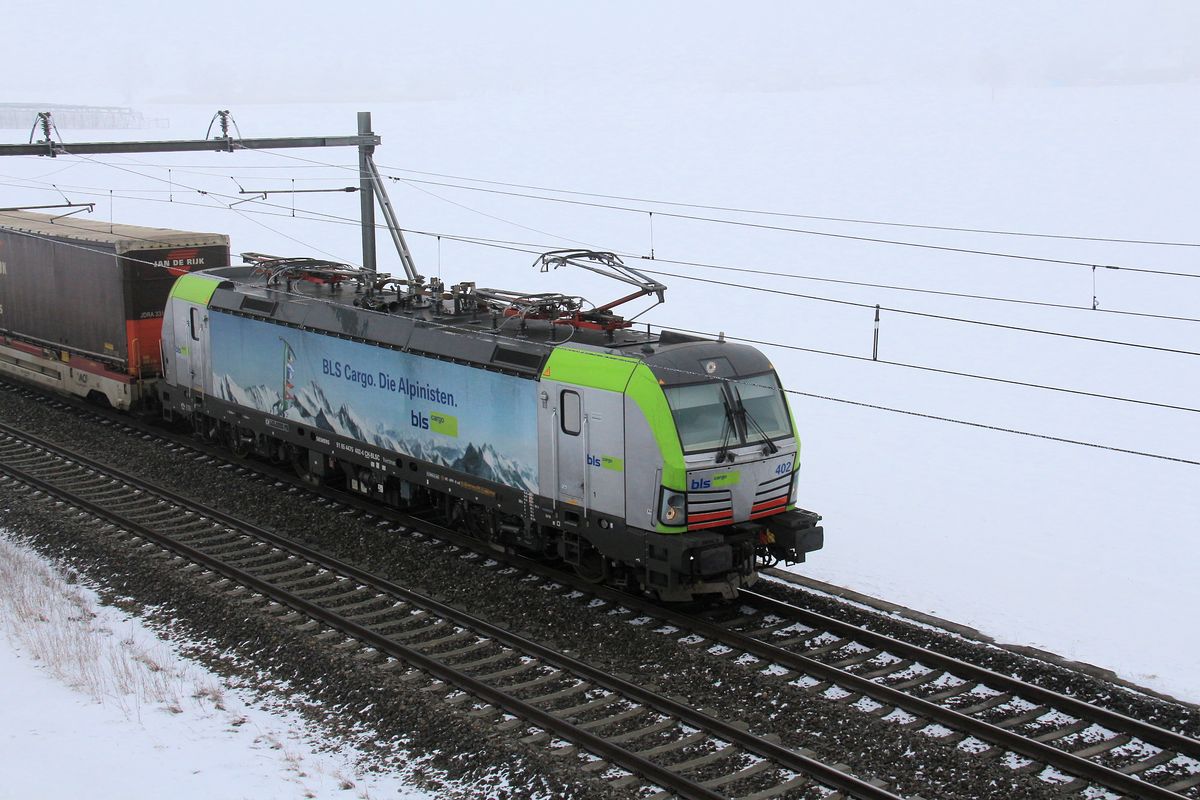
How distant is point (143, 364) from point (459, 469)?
10.5m

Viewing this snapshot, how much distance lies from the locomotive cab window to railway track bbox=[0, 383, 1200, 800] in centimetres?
226

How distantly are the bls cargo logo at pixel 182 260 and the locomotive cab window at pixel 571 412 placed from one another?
40.8 ft

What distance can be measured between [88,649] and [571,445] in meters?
6.24

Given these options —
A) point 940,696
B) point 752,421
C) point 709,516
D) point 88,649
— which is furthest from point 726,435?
point 88,649

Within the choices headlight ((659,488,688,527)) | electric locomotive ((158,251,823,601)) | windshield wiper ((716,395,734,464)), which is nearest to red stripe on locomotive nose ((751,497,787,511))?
electric locomotive ((158,251,823,601))

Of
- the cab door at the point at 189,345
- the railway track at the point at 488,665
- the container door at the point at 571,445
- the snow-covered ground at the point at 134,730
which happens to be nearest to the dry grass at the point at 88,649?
the snow-covered ground at the point at 134,730

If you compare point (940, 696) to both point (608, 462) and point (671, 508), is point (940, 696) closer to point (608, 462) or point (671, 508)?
point (671, 508)

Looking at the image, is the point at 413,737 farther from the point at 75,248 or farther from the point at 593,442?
the point at 75,248

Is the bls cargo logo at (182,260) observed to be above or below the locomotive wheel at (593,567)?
above

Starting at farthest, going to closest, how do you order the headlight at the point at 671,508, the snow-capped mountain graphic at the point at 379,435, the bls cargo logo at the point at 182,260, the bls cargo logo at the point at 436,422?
the bls cargo logo at the point at 182,260 → the bls cargo logo at the point at 436,422 → the snow-capped mountain graphic at the point at 379,435 → the headlight at the point at 671,508

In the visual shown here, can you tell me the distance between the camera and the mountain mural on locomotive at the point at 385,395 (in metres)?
15.8

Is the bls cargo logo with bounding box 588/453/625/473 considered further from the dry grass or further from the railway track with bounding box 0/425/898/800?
the dry grass

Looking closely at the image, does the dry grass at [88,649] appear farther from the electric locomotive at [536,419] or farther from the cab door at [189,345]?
the cab door at [189,345]

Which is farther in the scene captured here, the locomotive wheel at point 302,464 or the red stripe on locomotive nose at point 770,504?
the locomotive wheel at point 302,464
